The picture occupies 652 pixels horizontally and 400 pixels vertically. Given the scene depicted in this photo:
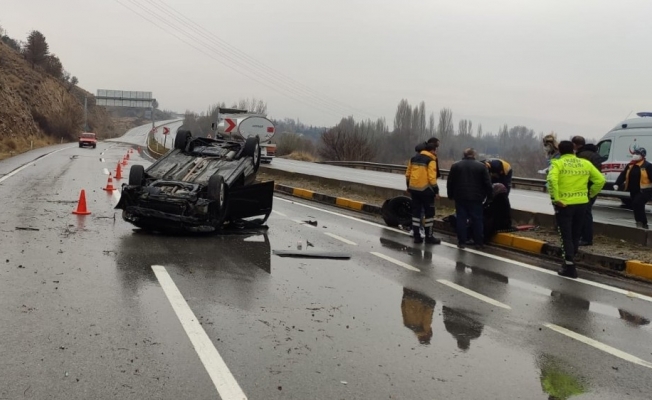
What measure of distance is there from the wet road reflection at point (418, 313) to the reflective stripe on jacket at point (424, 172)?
3.75 m

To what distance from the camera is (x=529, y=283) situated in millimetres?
7602

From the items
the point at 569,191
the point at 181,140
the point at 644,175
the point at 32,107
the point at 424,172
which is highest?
the point at 32,107

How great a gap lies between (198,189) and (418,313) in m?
4.99

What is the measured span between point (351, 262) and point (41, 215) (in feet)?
21.1

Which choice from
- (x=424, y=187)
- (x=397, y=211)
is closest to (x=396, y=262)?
(x=424, y=187)

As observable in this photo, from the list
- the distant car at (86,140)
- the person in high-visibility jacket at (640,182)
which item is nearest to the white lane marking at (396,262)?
the person in high-visibility jacket at (640,182)

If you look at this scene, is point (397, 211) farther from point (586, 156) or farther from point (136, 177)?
point (136, 177)

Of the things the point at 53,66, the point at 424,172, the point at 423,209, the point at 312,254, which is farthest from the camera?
the point at 53,66

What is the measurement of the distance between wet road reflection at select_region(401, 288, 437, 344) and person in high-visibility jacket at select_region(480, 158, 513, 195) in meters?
4.72

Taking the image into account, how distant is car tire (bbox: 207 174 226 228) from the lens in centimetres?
944

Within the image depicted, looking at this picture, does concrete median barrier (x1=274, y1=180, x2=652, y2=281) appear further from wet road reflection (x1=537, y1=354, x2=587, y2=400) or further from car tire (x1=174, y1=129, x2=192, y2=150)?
car tire (x1=174, y1=129, x2=192, y2=150)

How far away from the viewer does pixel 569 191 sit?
8.13m

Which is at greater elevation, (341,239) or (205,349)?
(341,239)

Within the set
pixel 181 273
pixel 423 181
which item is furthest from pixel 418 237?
pixel 181 273
